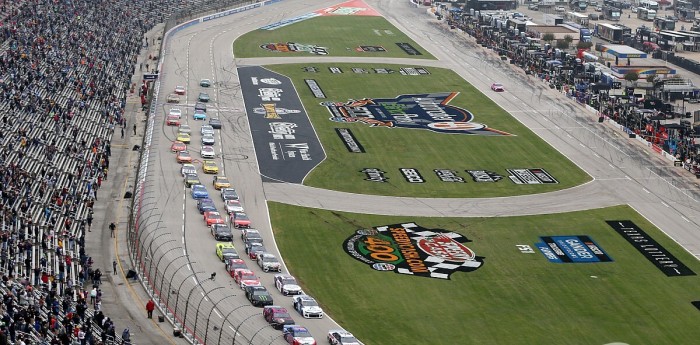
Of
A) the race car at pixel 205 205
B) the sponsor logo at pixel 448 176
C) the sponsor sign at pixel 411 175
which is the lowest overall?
the sponsor logo at pixel 448 176

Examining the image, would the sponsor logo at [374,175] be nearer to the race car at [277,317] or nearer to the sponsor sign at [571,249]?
the sponsor sign at [571,249]

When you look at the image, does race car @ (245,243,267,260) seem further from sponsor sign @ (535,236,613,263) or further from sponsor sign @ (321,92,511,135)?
sponsor sign @ (321,92,511,135)

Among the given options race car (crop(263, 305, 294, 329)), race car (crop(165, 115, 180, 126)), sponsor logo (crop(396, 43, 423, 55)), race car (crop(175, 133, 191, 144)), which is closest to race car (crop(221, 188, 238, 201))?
race car (crop(175, 133, 191, 144))

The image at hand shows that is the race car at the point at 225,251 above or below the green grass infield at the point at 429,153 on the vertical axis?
above

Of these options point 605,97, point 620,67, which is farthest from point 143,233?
point 620,67

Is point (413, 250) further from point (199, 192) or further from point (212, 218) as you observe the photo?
point (199, 192)

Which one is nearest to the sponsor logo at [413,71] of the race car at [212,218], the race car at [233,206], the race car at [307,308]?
the race car at [233,206]
